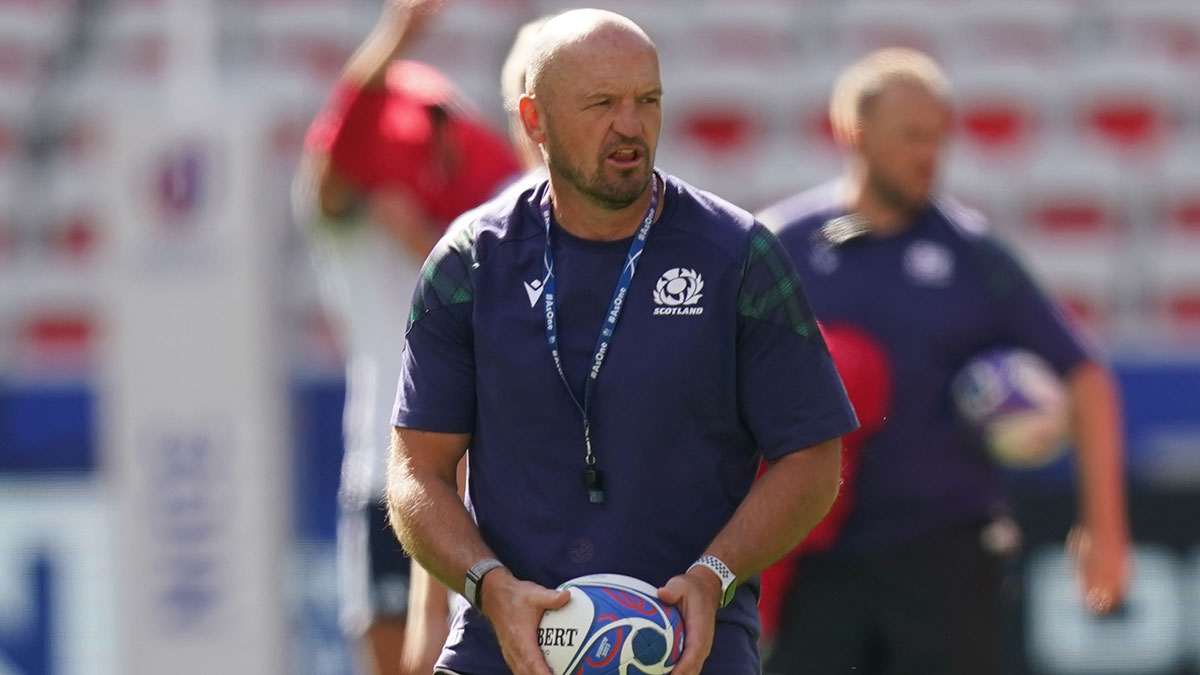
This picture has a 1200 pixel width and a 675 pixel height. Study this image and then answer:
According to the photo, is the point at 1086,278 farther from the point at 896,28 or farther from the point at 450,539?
the point at 450,539

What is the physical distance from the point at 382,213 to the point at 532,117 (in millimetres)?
1803

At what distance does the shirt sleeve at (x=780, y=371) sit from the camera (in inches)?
138

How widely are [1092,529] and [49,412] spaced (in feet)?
14.8

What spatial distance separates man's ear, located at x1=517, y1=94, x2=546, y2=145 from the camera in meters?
3.54

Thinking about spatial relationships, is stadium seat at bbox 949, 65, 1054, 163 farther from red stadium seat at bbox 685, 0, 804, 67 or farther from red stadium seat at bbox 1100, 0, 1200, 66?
red stadium seat at bbox 685, 0, 804, 67

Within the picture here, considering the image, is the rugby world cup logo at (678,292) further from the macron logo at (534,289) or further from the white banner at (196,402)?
the white banner at (196,402)

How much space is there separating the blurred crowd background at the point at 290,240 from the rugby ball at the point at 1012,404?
1.73 metres

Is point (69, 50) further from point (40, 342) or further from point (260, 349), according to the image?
point (260, 349)

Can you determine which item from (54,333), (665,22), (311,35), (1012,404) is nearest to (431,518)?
(1012,404)

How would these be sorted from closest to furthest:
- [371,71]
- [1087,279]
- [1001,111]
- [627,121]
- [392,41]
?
[627,121] → [392,41] → [371,71] → [1087,279] → [1001,111]

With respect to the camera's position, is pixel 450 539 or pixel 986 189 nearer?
pixel 450 539

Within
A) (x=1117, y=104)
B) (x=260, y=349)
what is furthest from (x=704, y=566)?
(x=1117, y=104)

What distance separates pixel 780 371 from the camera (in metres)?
3.50

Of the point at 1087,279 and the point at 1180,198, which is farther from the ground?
the point at 1180,198
